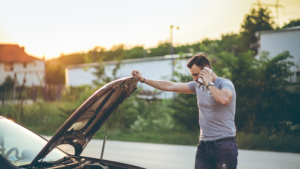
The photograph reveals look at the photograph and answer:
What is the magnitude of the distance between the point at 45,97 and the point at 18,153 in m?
18.5

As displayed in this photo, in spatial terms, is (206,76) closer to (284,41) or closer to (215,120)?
(215,120)

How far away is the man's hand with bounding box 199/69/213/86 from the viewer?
3082mm

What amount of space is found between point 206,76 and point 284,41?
48.8ft

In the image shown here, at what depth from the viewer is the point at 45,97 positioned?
20.8m

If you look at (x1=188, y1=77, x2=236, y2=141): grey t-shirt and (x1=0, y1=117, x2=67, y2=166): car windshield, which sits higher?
(x1=188, y1=77, x2=236, y2=141): grey t-shirt

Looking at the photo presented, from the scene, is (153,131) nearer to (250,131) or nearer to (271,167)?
(250,131)

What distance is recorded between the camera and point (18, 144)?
3.27 metres

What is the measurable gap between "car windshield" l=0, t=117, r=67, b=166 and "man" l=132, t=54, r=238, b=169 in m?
1.54

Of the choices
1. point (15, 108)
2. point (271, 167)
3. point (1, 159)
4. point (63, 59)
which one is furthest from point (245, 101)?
point (63, 59)

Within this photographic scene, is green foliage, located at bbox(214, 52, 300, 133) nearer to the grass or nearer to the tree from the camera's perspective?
the grass

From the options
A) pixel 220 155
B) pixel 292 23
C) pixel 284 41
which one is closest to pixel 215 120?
pixel 220 155

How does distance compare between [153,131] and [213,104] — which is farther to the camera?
[153,131]

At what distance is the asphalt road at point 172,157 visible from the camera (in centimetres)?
745

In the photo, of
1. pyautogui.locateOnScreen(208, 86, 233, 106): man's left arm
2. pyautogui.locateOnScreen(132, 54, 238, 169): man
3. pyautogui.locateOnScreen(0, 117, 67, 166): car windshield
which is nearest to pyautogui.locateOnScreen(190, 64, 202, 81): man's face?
pyautogui.locateOnScreen(132, 54, 238, 169): man
